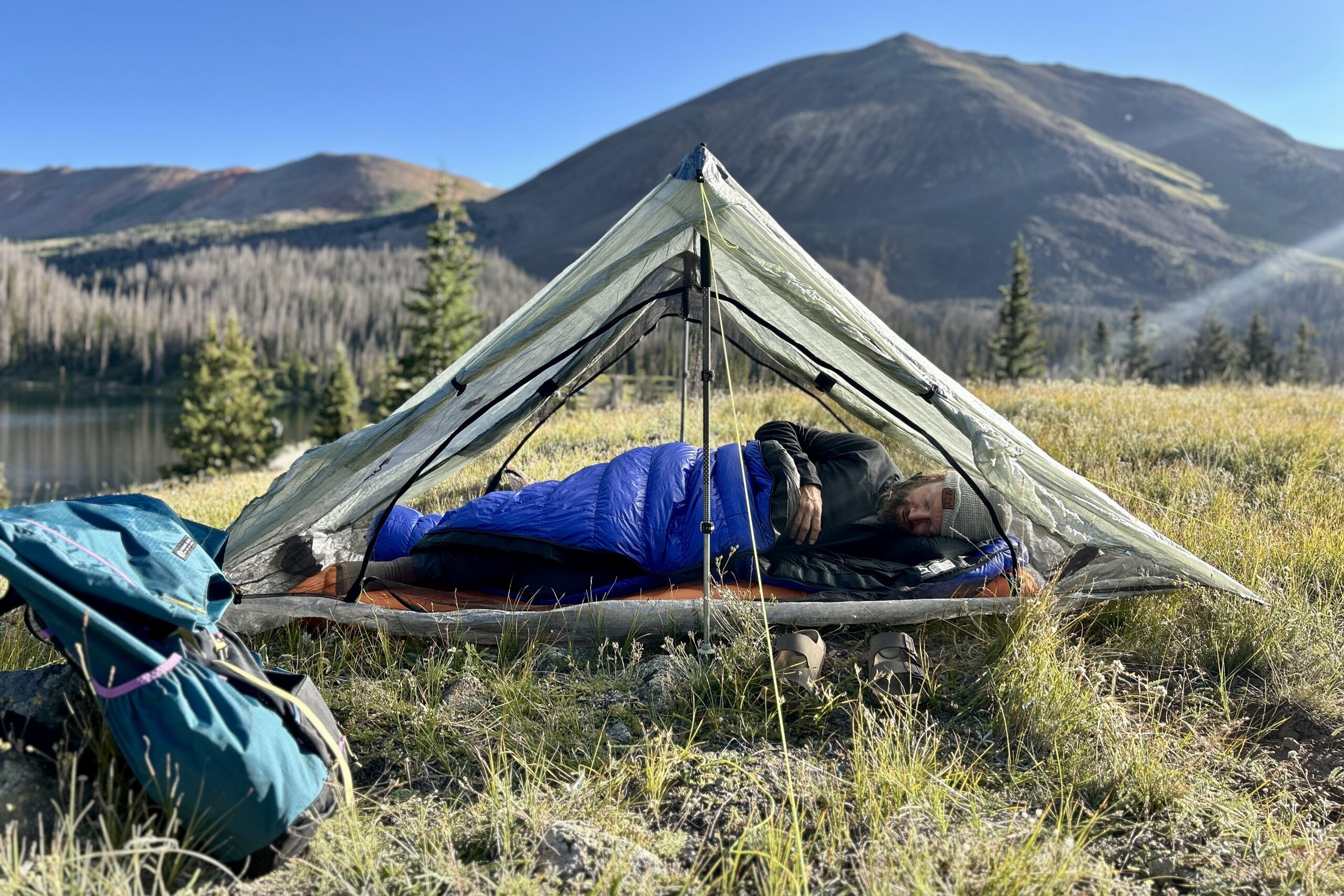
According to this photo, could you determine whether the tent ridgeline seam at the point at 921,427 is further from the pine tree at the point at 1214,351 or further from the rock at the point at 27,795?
the pine tree at the point at 1214,351

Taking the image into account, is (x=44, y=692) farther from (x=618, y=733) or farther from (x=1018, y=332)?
(x=1018, y=332)

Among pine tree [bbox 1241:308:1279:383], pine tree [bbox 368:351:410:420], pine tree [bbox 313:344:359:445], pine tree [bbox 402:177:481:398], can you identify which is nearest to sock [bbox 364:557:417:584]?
pine tree [bbox 368:351:410:420]

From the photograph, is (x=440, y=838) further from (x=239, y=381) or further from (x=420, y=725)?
(x=239, y=381)

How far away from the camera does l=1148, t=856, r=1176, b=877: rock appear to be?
220 cm

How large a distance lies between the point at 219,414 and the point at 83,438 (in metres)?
28.6

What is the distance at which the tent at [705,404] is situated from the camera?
343cm

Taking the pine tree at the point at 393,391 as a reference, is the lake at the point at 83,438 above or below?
below

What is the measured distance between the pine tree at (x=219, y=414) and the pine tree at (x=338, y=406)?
9.12 ft

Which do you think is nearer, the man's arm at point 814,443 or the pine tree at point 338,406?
the man's arm at point 814,443

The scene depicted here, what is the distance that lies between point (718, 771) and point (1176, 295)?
16518cm

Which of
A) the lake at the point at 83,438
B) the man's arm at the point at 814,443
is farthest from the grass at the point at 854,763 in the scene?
the lake at the point at 83,438

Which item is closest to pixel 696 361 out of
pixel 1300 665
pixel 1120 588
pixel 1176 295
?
pixel 1120 588

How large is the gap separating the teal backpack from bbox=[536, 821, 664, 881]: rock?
60 centimetres

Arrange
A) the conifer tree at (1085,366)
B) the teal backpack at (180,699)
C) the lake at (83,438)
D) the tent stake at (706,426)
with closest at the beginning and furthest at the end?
the teal backpack at (180,699) < the tent stake at (706,426) < the conifer tree at (1085,366) < the lake at (83,438)
